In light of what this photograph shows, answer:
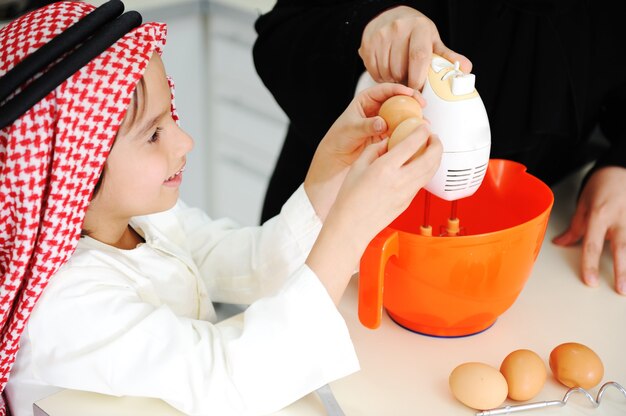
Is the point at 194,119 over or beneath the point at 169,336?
beneath

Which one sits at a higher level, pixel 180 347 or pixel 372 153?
pixel 372 153

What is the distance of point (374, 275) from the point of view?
840 mm

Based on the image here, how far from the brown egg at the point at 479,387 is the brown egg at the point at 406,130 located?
9.0 inches

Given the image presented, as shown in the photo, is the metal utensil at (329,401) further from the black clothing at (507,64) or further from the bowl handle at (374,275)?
the black clothing at (507,64)

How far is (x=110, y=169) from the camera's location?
2.96 feet

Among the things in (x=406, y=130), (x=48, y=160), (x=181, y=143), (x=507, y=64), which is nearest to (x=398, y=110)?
(x=406, y=130)

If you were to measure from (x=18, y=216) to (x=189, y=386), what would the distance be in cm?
25

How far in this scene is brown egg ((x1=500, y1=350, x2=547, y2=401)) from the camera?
0.82 m

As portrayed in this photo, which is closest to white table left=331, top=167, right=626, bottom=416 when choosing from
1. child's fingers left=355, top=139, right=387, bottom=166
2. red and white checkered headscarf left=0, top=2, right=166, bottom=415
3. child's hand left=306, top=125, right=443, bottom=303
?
child's hand left=306, top=125, right=443, bottom=303

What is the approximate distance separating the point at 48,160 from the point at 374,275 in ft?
1.16

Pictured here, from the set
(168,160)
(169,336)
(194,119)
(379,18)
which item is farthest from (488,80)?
(194,119)

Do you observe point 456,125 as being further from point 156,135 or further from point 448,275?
point 156,135

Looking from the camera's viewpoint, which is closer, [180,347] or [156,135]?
[180,347]

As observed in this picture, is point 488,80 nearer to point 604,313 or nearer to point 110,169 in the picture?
point 604,313
